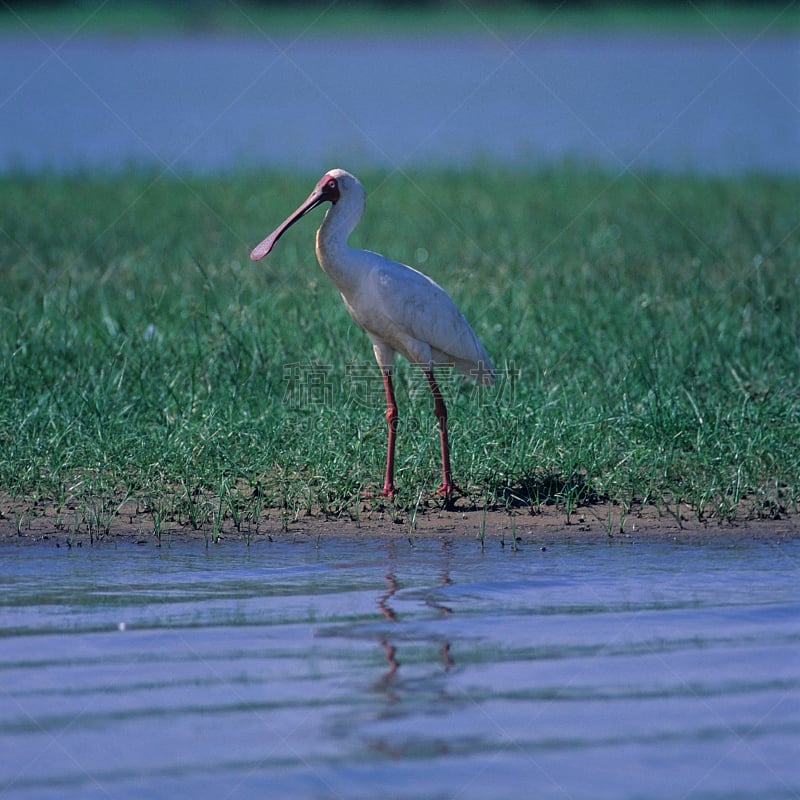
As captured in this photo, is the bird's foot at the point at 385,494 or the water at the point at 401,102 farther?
the water at the point at 401,102

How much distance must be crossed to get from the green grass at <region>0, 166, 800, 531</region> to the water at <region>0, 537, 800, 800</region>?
2.22 feet

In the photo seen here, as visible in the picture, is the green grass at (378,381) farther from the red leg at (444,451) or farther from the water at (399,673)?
the water at (399,673)

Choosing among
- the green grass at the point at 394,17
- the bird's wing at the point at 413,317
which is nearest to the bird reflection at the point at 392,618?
the bird's wing at the point at 413,317

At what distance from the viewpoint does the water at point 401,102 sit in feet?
63.1

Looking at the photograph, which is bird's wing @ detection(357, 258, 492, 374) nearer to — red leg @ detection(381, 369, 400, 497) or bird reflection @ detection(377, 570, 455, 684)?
red leg @ detection(381, 369, 400, 497)

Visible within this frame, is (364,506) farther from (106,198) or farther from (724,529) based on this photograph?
(106,198)

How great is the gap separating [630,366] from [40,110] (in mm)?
22598

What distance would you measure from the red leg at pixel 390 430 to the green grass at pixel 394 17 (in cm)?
3567

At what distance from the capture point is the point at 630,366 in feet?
24.4

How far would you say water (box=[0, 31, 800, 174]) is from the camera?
63.1 ft

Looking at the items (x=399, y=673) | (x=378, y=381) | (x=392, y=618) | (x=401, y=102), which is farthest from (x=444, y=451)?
(x=401, y=102)

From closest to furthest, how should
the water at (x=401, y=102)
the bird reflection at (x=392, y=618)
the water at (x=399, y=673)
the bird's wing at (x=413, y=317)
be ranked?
1. the water at (x=399, y=673)
2. the bird reflection at (x=392, y=618)
3. the bird's wing at (x=413, y=317)
4. the water at (x=401, y=102)

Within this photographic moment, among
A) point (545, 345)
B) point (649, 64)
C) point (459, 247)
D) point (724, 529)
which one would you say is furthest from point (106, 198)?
point (649, 64)

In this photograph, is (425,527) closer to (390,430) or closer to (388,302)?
(390,430)
